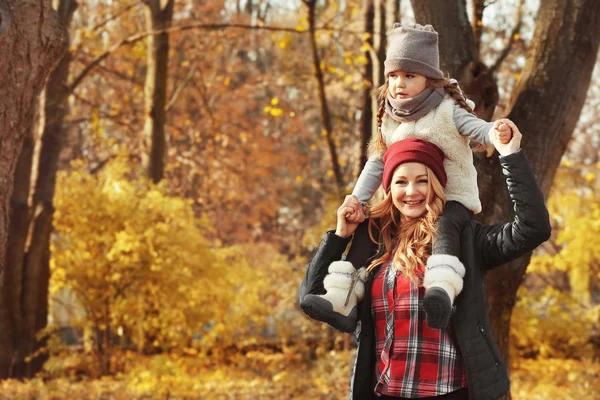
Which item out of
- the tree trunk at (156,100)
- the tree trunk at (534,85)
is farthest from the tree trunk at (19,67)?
the tree trunk at (156,100)

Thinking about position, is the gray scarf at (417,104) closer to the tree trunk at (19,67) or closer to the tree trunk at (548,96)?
the tree trunk at (548,96)

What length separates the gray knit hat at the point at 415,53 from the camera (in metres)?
3.00

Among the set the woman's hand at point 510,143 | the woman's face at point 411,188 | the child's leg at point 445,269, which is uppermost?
the woman's hand at point 510,143

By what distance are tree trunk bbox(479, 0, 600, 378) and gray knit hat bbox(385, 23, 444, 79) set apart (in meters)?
1.64

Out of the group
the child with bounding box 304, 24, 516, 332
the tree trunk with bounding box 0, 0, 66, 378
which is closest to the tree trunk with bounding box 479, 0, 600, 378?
the child with bounding box 304, 24, 516, 332

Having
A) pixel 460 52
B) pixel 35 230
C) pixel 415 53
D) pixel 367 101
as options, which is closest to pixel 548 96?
pixel 460 52

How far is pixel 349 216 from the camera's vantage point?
299 cm

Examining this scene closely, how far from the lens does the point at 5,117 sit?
13.5 feet

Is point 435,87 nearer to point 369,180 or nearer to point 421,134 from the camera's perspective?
point 421,134

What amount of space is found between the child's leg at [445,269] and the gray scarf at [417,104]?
354 mm

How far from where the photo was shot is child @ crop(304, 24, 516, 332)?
285cm

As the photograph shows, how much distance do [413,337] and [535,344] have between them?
30.6ft

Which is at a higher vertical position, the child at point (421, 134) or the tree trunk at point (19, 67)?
the tree trunk at point (19, 67)

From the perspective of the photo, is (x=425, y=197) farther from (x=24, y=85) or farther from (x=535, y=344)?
(x=535, y=344)
